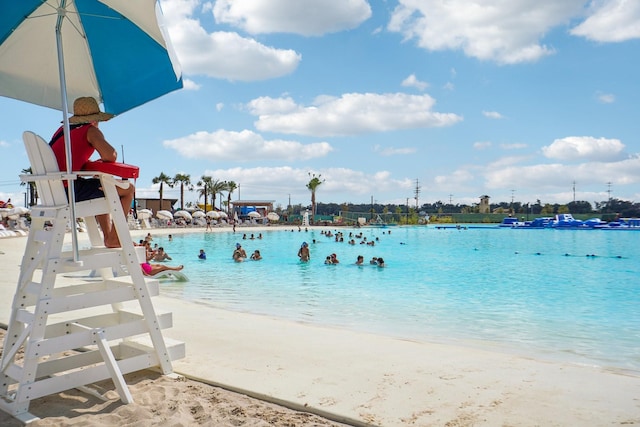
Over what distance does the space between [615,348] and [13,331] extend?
309 inches

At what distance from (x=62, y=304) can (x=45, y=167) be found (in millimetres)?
929

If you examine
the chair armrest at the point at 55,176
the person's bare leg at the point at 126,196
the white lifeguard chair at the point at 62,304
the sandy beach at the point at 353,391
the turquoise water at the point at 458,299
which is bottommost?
the turquoise water at the point at 458,299

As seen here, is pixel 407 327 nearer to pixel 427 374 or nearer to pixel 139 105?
pixel 427 374

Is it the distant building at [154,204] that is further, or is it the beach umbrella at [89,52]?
the distant building at [154,204]

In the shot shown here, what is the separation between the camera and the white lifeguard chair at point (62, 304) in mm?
3264

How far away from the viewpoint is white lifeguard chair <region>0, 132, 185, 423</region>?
3.26 meters

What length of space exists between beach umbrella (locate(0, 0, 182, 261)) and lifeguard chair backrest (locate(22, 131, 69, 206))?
44cm

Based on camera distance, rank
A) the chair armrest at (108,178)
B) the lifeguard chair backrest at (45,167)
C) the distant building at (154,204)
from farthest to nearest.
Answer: the distant building at (154,204) < the chair armrest at (108,178) < the lifeguard chair backrest at (45,167)

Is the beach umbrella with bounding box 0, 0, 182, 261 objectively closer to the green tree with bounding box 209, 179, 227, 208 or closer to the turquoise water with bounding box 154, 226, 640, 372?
the turquoise water with bounding box 154, 226, 640, 372

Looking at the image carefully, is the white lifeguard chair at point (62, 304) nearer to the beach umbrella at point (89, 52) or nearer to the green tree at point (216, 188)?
the beach umbrella at point (89, 52)

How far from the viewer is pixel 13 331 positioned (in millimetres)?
3627

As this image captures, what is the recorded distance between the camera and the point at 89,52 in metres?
4.22

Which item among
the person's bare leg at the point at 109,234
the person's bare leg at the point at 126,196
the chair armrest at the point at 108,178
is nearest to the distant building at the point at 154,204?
the person's bare leg at the point at 109,234

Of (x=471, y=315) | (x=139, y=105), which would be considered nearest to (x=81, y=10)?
(x=139, y=105)
